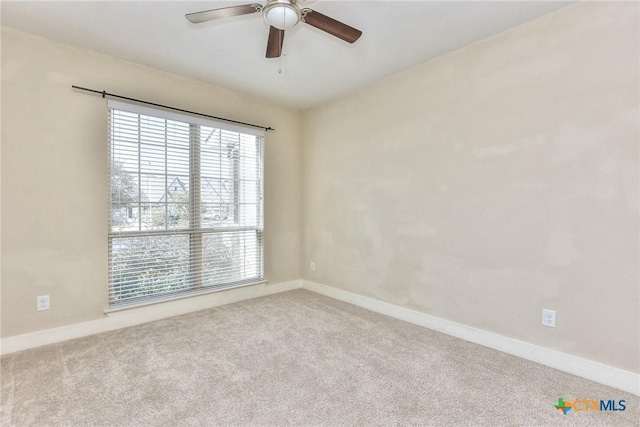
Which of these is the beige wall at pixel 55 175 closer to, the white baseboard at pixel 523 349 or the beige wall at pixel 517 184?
the beige wall at pixel 517 184

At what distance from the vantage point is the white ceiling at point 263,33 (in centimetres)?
211

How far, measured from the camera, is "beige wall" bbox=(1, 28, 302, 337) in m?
2.38

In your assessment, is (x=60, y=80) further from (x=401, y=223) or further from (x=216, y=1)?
(x=401, y=223)

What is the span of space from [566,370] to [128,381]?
2930 mm

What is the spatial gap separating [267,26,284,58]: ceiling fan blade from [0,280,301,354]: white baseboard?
2.57 m

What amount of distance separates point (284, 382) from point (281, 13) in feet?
7.37

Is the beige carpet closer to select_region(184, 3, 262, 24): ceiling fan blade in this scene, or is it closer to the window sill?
the window sill

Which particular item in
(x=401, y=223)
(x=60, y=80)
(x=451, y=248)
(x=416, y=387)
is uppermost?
(x=60, y=80)

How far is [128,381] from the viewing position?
77.5 inches

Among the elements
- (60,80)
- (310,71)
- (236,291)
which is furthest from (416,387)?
(60,80)

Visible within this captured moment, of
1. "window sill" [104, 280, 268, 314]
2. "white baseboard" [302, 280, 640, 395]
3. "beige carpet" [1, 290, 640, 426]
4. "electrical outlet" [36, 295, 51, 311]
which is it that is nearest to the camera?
"beige carpet" [1, 290, 640, 426]

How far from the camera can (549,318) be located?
219cm

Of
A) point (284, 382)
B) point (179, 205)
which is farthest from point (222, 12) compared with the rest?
point (284, 382)

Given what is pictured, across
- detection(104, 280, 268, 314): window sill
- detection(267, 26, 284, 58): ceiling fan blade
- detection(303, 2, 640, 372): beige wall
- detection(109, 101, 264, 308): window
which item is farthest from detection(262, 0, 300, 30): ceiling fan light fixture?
detection(104, 280, 268, 314): window sill
